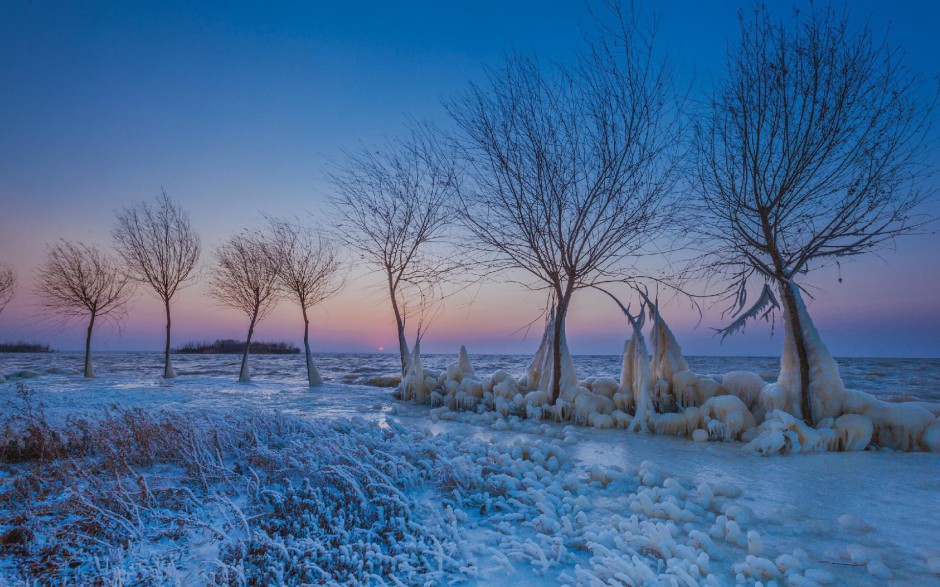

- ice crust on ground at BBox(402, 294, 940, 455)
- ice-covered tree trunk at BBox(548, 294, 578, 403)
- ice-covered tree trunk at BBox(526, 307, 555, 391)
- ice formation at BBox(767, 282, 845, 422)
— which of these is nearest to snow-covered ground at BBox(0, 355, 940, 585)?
ice crust on ground at BBox(402, 294, 940, 455)

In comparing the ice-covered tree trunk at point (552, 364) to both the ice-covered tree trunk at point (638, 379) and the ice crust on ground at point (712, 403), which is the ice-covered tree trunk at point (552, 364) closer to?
the ice crust on ground at point (712, 403)

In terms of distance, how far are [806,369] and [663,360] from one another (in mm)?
2396

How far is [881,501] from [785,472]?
1048 mm

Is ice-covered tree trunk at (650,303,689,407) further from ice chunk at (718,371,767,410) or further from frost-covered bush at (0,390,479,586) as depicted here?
frost-covered bush at (0,390,479,586)

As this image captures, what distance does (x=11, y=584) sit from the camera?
2598 mm

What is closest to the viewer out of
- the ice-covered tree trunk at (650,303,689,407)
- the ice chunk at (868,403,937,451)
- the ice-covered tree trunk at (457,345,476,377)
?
the ice chunk at (868,403,937,451)

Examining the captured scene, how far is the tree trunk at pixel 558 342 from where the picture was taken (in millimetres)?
9445

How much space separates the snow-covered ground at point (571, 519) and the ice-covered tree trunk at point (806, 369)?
102cm

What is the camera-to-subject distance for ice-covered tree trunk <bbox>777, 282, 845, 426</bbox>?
6801 millimetres

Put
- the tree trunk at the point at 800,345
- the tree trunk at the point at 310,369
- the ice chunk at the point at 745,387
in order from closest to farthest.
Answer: the tree trunk at the point at 800,345, the ice chunk at the point at 745,387, the tree trunk at the point at 310,369

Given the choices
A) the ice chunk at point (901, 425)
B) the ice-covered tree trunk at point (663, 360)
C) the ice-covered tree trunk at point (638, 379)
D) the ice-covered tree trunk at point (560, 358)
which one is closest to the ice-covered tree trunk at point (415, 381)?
the ice-covered tree trunk at point (560, 358)

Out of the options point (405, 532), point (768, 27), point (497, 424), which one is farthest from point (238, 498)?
point (768, 27)

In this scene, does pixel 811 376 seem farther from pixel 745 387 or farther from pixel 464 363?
pixel 464 363

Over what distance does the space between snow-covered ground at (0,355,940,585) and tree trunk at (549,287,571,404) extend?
3.22 m
